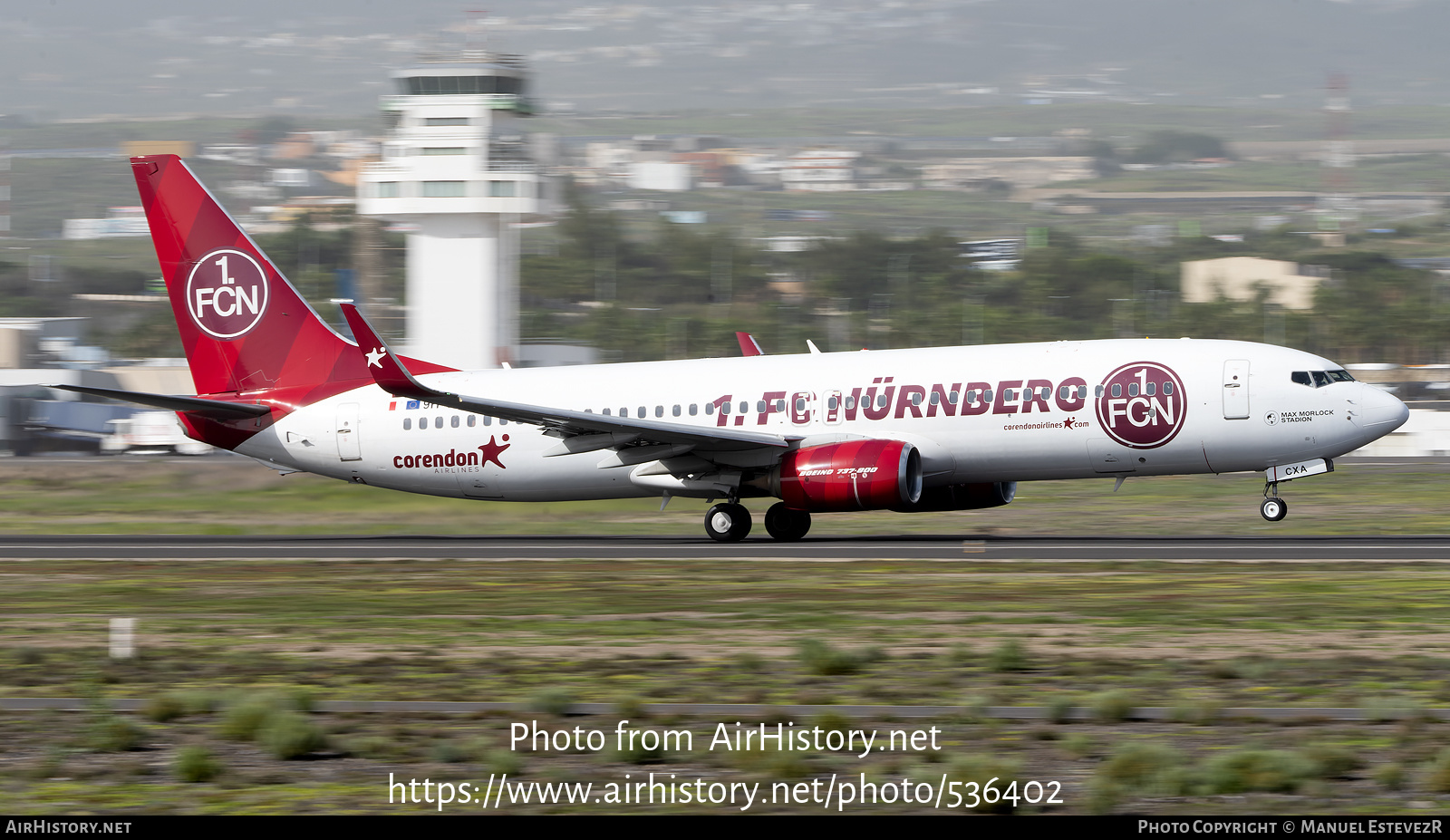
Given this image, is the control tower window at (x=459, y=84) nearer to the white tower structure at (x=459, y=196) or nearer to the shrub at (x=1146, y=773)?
the white tower structure at (x=459, y=196)

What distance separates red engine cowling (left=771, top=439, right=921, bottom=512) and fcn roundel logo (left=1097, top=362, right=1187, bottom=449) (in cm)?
370

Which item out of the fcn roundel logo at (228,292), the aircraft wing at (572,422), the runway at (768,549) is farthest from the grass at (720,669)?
the fcn roundel logo at (228,292)

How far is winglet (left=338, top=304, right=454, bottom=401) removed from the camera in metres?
29.2

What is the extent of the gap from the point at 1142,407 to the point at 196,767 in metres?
22.0

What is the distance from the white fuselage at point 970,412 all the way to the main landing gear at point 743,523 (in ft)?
2.72

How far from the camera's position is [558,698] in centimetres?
1338

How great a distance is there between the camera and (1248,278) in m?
181

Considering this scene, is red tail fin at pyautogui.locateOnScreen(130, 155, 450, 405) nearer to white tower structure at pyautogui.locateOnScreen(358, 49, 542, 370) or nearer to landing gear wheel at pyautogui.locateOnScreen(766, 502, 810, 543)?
landing gear wheel at pyautogui.locateOnScreen(766, 502, 810, 543)

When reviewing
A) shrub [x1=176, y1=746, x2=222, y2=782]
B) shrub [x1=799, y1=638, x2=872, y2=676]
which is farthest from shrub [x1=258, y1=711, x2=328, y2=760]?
shrub [x1=799, y1=638, x2=872, y2=676]

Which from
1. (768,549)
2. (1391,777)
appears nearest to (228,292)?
(768,549)

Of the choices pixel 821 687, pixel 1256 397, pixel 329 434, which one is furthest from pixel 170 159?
pixel 821 687

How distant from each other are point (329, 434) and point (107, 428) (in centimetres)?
5913

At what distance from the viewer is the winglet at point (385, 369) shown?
95.8 feet

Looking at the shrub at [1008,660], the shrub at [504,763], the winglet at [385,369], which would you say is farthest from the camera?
the winglet at [385,369]
